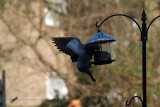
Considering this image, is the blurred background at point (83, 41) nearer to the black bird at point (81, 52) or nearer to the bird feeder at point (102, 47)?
the bird feeder at point (102, 47)

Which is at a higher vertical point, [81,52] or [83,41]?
[83,41]

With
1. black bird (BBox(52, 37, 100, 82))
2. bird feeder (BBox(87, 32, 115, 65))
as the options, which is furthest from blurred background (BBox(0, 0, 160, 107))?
black bird (BBox(52, 37, 100, 82))

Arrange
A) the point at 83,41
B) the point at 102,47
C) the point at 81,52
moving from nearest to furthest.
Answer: the point at 81,52 → the point at 102,47 → the point at 83,41

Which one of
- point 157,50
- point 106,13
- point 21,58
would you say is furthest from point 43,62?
point 157,50

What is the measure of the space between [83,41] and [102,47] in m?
5.08

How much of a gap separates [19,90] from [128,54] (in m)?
4.42

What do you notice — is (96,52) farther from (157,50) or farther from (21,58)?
(21,58)

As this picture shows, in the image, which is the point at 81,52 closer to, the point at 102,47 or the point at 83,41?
the point at 102,47

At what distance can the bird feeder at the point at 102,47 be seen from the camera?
4.53 metres

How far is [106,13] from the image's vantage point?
33.2 ft

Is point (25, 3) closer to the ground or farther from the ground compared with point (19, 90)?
farther from the ground

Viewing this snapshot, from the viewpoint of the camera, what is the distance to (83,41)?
996 cm

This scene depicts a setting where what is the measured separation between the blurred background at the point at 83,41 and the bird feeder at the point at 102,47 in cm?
455

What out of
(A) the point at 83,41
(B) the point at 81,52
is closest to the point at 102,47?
(B) the point at 81,52
